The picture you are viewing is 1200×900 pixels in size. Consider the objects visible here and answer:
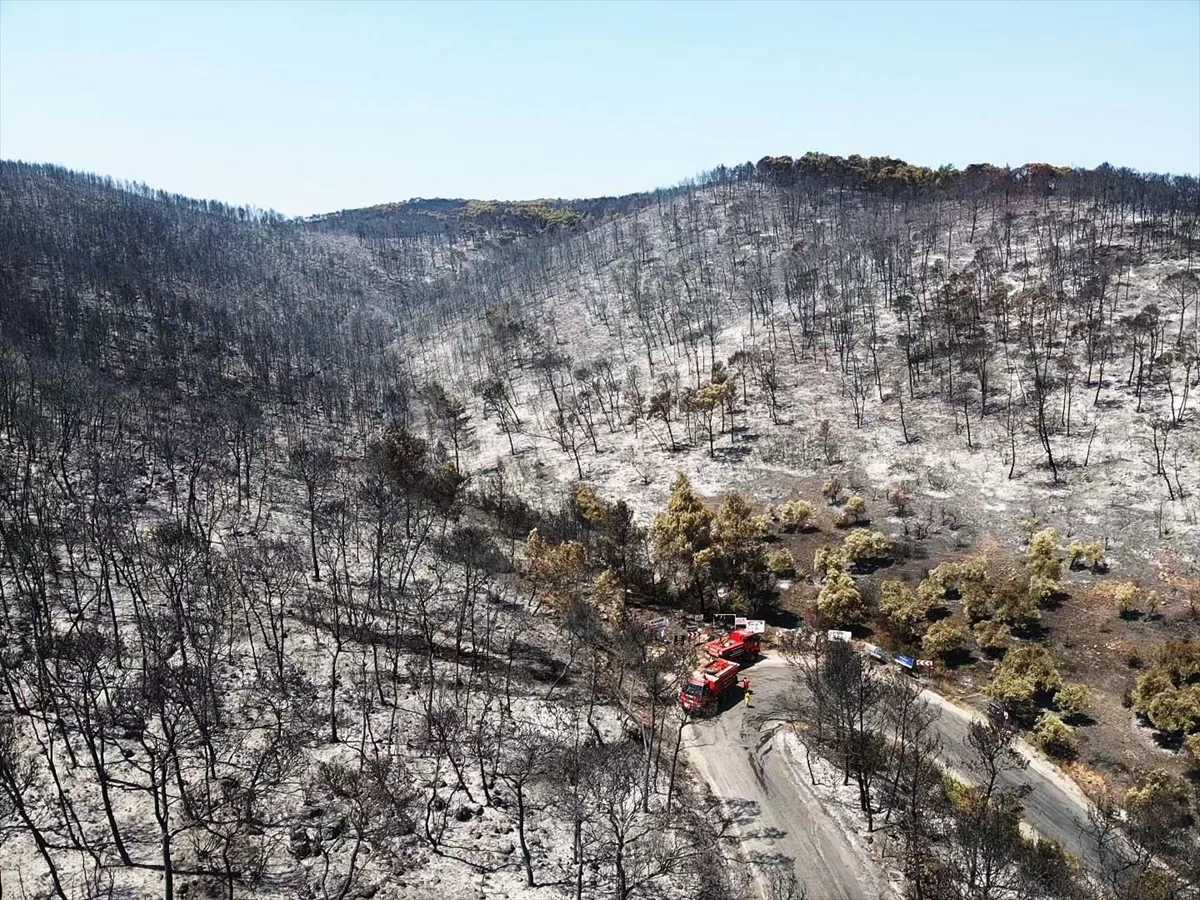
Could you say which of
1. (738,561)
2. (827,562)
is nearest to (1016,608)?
(827,562)

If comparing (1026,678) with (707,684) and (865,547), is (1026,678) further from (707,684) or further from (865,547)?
(865,547)

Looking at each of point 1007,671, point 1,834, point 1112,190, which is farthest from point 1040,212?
point 1,834

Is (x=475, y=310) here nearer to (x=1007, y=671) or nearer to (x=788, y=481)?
(x=788, y=481)

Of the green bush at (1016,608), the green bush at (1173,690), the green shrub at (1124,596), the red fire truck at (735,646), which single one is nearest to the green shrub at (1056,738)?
the green bush at (1173,690)

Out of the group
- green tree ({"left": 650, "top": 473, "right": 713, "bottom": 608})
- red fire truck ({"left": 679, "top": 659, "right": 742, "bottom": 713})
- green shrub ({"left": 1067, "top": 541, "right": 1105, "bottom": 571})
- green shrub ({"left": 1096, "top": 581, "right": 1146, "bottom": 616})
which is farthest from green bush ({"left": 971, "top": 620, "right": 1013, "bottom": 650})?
green tree ({"left": 650, "top": 473, "right": 713, "bottom": 608})

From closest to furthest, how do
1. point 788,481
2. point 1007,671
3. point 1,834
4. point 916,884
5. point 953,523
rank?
point 1,834 < point 916,884 < point 1007,671 < point 953,523 < point 788,481

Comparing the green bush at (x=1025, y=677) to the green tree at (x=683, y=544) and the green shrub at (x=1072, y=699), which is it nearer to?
the green shrub at (x=1072, y=699)

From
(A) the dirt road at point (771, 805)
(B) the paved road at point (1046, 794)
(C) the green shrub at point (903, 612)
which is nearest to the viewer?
(A) the dirt road at point (771, 805)

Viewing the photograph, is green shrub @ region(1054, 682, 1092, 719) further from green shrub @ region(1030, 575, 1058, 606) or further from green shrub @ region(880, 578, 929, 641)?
green shrub @ region(1030, 575, 1058, 606)
